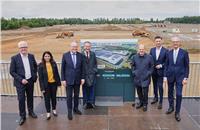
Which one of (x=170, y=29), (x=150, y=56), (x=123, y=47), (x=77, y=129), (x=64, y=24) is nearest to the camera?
(x=77, y=129)

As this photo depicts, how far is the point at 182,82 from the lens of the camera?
6590 mm

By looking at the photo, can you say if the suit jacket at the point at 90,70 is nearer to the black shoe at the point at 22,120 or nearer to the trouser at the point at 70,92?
the trouser at the point at 70,92

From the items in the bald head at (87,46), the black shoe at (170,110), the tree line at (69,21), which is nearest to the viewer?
the black shoe at (170,110)

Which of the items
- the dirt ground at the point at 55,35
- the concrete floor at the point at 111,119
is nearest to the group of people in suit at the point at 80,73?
the concrete floor at the point at 111,119

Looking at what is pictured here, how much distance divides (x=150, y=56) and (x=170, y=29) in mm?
21800

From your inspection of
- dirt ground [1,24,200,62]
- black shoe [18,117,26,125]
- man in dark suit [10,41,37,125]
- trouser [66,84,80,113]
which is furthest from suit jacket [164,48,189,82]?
dirt ground [1,24,200,62]

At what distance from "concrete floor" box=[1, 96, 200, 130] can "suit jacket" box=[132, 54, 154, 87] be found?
65cm

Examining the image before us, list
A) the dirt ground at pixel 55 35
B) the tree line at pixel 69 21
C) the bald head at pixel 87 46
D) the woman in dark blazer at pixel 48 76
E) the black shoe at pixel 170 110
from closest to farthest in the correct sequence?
1. the woman in dark blazer at pixel 48 76
2. the black shoe at pixel 170 110
3. the bald head at pixel 87 46
4. the tree line at pixel 69 21
5. the dirt ground at pixel 55 35

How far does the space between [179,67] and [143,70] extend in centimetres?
84

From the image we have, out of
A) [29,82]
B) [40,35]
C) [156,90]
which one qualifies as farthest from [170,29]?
[29,82]

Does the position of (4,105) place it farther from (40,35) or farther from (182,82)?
(40,35)

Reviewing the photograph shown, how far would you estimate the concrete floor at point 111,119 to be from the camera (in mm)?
6340

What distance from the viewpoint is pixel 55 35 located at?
37.5m

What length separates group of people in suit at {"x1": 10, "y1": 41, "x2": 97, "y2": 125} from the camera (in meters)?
6.40
